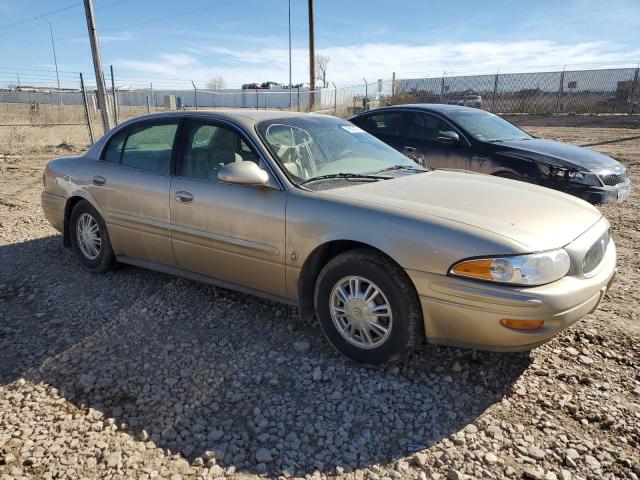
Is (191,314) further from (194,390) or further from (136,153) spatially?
(136,153)

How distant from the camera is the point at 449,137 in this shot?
6.68 meters

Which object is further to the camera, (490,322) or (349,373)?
(349,373)

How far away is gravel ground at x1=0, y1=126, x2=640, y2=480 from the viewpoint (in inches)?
90.3

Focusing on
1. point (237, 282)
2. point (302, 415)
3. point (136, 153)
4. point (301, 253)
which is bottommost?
point (302, 415)

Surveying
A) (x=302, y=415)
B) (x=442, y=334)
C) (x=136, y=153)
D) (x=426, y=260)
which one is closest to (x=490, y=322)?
(x=442, y=334)

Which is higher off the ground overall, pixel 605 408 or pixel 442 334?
pixel 442 334

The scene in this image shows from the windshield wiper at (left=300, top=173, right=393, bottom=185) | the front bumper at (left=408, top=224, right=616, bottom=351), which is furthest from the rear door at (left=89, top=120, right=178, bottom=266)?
the front bumper at (left=408, top=224, right=616, bottom=351)

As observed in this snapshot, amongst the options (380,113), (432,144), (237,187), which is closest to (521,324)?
(237,187)

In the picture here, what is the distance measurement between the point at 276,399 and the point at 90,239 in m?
2.81

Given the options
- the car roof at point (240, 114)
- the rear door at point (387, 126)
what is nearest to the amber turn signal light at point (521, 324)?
the car roof at point (240, 114)

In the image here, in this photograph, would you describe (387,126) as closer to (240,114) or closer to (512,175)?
(512,175)

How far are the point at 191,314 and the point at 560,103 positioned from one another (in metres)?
26.9

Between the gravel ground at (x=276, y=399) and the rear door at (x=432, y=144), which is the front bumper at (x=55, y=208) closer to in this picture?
the gravel ground at (x=276, y=399)

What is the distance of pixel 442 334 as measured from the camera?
2.74 metres
